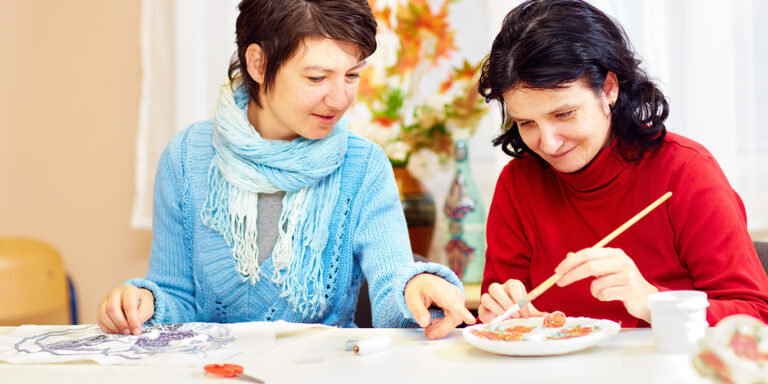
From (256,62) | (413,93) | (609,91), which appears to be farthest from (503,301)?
(413,93)

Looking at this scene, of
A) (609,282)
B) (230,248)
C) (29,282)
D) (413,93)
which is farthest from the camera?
(29,282)

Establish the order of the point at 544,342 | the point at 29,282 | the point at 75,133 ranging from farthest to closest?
the point at 75,133, the point at 29,282, the point at 544,342

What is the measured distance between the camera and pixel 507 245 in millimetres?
1526

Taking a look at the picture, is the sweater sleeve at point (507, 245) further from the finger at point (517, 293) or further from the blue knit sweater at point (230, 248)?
the finger at point (517, 293)

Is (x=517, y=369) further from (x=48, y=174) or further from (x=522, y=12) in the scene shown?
(x=48, y=174)

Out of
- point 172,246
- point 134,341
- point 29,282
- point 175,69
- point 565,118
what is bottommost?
point 29,282

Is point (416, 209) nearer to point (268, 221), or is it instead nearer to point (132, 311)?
point (268, 221)

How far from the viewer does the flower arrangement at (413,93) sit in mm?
2209

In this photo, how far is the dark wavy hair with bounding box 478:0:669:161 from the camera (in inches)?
50.9

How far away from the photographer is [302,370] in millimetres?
1003

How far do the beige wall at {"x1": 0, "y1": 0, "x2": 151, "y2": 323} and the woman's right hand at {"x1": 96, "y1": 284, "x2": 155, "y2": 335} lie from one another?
1573 mm

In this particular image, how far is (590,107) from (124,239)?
2050 mm

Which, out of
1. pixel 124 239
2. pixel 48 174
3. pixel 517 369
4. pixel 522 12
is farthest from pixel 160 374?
pixel 48 174

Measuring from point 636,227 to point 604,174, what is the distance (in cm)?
11
